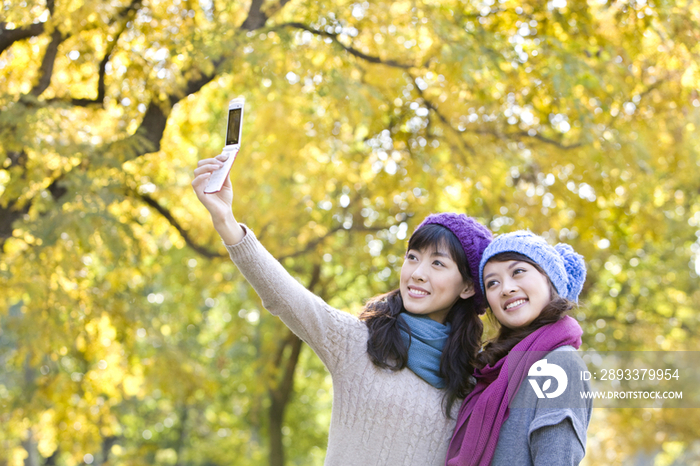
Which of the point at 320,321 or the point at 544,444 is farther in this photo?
the point at 320,321

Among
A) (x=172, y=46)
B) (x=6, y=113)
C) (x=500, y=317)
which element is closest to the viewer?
(x=500, y=317)

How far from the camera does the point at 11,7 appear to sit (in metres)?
3.51

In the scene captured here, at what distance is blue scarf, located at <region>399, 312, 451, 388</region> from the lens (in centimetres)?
219

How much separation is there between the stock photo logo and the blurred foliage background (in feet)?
9.64

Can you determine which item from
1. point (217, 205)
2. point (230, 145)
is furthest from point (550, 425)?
point (230, 145)

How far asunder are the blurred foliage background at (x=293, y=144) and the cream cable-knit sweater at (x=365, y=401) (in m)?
2.67

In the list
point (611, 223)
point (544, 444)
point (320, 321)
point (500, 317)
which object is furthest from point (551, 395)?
point (611, 223)

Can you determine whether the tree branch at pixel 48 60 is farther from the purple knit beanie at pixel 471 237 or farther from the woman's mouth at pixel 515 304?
the woman's mouth at pixel 515 304

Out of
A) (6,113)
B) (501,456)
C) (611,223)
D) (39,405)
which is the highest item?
(501,456)

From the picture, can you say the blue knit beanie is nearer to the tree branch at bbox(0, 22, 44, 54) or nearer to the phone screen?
the phone screen

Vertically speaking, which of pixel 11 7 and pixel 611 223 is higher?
pixel 11 7

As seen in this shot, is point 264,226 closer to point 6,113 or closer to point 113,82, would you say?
point 113,82

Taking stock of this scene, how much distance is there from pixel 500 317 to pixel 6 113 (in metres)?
3.34

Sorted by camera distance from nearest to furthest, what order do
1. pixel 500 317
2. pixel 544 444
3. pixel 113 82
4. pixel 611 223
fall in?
pixel 544 444
pixel 500 317
pixel 113 82
pixel 611 223
